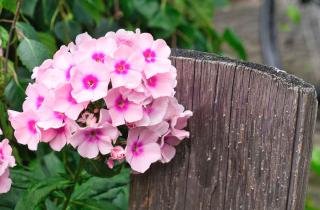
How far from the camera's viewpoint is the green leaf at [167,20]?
10.2 ft

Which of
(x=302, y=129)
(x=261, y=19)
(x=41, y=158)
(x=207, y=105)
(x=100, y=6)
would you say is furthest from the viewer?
(x=261, y=19)

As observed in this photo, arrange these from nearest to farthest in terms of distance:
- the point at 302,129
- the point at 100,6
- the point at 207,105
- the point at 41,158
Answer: the point at 302,129
the point at 207,105
the point at 41,158
the point at 100,6

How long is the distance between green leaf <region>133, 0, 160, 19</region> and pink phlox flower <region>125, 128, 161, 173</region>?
1478 millimetres

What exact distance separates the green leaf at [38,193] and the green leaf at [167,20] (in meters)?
1.30

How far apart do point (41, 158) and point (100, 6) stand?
2.17 feet

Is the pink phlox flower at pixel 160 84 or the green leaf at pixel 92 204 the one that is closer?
the pink phlox flower at pixel 160 84

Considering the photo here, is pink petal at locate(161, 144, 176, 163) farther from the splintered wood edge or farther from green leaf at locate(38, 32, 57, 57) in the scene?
green leaf at locate(38, 32, 57, 57)

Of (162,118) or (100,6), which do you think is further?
(100,6)

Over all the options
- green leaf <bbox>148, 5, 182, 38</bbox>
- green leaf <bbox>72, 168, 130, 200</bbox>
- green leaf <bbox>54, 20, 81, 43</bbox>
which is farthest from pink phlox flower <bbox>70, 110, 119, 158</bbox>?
green leaf <bbox>148, 5, 182, 38</bbox>

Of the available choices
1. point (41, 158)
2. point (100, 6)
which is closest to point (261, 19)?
point (100, 6)

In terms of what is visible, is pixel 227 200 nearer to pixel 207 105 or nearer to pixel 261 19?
pixel 207 105

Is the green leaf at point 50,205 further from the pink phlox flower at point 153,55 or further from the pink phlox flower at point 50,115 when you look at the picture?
the pink phlox flower at point 153,55

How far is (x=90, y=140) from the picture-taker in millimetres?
1665

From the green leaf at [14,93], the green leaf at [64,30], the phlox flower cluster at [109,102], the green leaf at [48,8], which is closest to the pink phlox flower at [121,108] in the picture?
the phlox flower cluster at [109,102]
